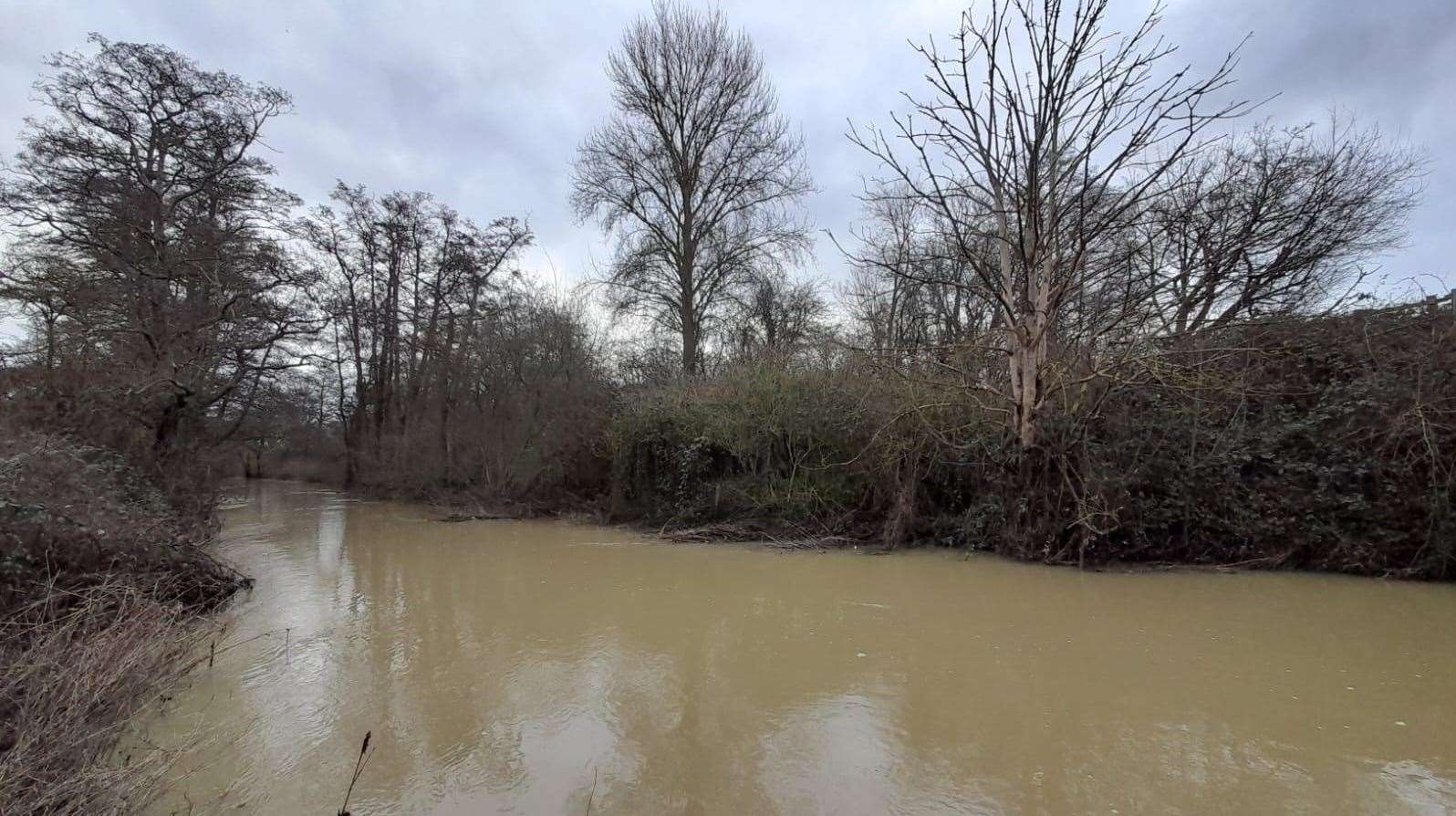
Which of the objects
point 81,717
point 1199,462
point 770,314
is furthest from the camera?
point 770,314

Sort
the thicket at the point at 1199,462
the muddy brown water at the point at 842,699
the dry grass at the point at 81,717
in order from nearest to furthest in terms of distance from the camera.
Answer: the dry grass at the point at 81,717, the muddy brown water at the point at 842,699, the thicket at the point at 1199,462

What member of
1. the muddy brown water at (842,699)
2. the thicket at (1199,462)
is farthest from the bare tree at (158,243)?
the thicket at (1199,462)

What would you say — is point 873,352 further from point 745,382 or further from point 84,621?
point 84,621

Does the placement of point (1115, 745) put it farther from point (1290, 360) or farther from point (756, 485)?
point (756, 485)

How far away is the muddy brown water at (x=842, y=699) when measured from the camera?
10.6 ft

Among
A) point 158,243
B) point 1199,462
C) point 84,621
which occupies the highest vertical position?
point 158,243

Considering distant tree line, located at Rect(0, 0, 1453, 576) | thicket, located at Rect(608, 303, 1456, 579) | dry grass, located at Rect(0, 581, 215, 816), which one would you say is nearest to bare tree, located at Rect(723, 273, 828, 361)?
distant tree line, located at Rect(0, 0, 1453, 576)

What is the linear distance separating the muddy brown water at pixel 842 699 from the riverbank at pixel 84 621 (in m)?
0.49

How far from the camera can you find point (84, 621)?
4645 millimetres

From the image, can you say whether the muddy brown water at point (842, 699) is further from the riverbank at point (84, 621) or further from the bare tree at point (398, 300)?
the bare tree at point (398, 300)

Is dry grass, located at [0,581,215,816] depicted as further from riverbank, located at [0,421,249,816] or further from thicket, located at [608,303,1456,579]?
thicket, located at [608,303,1456,579]

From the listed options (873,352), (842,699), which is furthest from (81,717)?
(873,352)

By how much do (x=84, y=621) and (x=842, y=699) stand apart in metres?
5.31

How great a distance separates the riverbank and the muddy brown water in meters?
0.49
